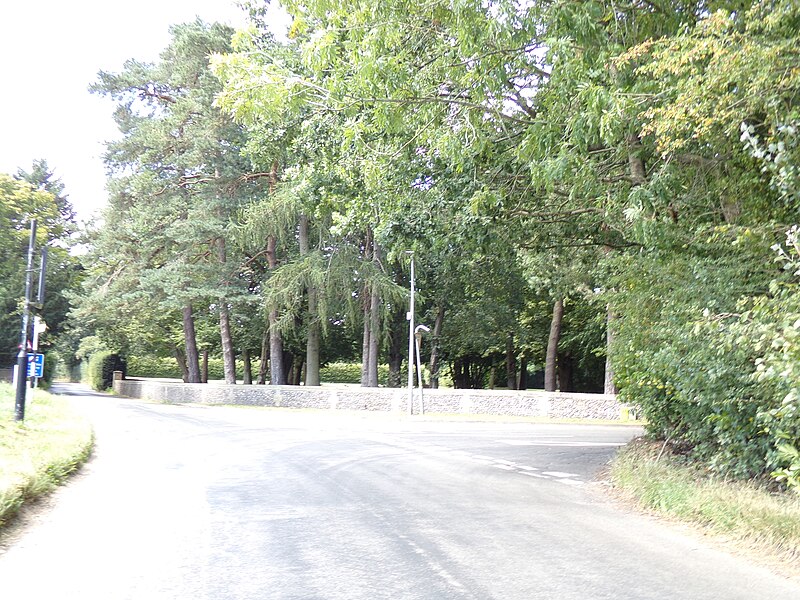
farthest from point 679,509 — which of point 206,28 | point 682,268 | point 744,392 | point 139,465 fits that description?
point 206,28

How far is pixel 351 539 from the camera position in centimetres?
681

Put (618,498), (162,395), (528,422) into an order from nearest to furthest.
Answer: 1. (618,498)
2. (528,422)
3. (162,395)

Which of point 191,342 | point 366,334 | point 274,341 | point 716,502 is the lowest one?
point 716,502

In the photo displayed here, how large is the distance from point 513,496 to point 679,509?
219 centimetres

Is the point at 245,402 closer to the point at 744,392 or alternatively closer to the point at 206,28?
the point at 206,28

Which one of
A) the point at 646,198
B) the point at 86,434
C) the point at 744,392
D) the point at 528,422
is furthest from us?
the point at 528,422

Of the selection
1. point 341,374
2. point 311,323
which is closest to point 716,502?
point 311,323

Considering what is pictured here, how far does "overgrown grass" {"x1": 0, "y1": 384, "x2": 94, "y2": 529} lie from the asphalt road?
34 centimetres

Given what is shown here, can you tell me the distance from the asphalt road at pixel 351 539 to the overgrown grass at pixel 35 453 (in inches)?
13.3

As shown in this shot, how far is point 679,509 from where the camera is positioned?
8.29 m

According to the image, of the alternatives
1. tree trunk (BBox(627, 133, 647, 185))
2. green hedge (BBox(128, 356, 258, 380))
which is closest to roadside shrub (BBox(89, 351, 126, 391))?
green hedge (BBox(128, 356, 258, 380))

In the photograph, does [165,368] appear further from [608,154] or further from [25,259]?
[608,154]

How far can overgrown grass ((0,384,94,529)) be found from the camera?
786cm

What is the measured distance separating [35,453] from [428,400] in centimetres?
2410
